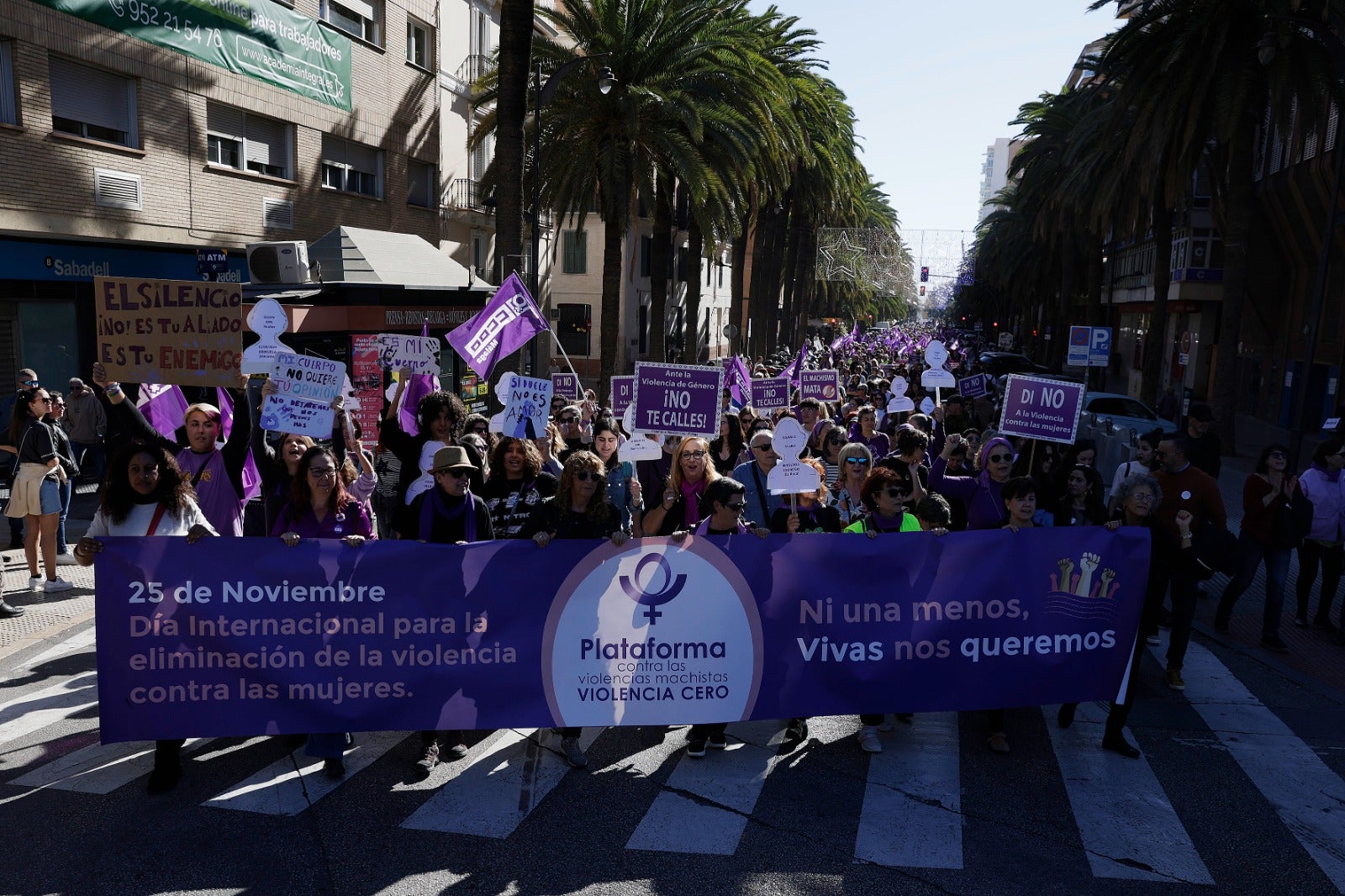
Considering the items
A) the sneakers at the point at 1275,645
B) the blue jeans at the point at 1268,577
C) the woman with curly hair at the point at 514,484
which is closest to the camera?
the woman with curly hair at the point at 514,484

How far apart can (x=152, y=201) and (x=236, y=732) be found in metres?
15.5

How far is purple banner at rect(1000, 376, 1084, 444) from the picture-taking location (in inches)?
367

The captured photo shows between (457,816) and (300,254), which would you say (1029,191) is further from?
(457,816)

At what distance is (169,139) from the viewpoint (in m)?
18.7

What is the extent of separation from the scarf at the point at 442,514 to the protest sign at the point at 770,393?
8.63 m

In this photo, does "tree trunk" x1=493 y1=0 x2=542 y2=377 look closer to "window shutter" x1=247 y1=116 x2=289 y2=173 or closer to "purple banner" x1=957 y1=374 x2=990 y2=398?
"purple banner" x1=957 y1=374 x2=990 y2=398

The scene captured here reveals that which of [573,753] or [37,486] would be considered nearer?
[573,753]

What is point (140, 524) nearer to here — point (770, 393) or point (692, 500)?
point (692, 500)

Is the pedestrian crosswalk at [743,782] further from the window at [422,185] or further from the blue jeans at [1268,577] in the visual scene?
the window at [422,185]

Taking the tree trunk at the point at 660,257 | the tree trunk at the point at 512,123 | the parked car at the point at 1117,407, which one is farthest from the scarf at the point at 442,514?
the parked car at the point at 1117,407

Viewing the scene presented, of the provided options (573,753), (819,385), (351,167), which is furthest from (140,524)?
(351,167)

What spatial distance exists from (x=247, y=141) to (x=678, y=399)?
15.7m

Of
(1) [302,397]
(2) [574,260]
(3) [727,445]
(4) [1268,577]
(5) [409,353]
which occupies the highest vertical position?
(2) [574,260]

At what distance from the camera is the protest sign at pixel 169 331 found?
8.20 metres
